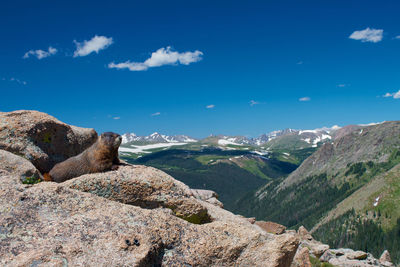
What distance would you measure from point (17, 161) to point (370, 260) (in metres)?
39.9

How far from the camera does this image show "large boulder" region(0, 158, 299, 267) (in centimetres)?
777

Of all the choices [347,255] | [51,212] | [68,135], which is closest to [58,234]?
[51,212]

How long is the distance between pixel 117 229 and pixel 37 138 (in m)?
9.81

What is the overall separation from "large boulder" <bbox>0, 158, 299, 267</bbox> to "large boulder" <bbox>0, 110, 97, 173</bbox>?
525 centimetres

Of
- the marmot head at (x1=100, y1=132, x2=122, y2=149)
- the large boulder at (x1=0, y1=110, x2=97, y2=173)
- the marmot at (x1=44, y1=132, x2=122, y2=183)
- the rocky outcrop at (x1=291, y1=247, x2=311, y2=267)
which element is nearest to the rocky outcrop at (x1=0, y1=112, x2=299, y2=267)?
the marmot at (x1=44, y1=132, x2=122, y2=183)

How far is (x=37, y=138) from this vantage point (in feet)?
52.6

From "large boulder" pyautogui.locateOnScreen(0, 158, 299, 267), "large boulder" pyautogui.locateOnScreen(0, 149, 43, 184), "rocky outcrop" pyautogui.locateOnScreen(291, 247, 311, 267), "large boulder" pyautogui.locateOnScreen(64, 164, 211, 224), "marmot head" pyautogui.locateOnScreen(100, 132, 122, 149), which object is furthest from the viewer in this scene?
"rocky outcrop" pyautogui.locateOnScreen(291, 247, 311, 267)

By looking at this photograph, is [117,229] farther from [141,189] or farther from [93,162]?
[93,162]

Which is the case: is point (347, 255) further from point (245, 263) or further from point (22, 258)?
point (22, 258)

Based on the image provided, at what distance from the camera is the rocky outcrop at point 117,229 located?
7.79m

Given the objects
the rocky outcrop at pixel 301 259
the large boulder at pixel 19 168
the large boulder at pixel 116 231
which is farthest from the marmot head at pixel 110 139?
the rocky outcrop at pixel 301 259

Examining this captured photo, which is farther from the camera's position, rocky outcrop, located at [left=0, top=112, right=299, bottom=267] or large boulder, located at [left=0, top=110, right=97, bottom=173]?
large boulder, located at [left=0, top=110, right=97, bottom=173]

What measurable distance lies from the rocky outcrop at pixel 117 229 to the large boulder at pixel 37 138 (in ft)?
7.75

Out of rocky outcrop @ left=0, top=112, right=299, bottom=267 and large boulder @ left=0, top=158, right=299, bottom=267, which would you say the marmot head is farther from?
large boulder @ left=0, top=158, right=299, bottom=267
